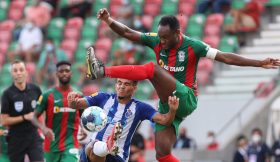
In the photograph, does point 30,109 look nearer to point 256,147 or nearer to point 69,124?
point 69,124

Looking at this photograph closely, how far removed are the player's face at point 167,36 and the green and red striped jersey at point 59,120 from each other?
272 cm

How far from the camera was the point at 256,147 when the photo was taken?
21422mm

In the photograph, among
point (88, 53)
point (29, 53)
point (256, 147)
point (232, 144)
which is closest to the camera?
point (88, 53)

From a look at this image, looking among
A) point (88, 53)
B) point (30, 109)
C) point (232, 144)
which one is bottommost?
point (232, 144)

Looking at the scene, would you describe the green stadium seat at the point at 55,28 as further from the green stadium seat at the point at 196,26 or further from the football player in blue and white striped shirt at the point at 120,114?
the football player in blue and white striped shirt at the point at 120,114

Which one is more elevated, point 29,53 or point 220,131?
point 29,53

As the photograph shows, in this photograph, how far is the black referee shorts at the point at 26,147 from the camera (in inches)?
649

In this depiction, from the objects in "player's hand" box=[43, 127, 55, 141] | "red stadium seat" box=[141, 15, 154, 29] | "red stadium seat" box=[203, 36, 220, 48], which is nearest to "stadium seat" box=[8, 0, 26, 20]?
"red stadium seat" box=[141, 15, 154, 29]

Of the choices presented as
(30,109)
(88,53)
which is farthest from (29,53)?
(88,53)

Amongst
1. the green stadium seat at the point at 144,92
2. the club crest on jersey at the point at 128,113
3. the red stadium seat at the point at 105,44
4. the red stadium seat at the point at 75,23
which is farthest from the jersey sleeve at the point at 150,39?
the red stadium seat at the point at 75,23

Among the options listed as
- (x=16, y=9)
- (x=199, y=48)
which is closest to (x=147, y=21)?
(x=16, y=9)

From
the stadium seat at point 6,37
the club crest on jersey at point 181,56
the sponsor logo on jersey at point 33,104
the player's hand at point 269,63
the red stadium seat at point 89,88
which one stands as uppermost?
the club crest on jersey at point 181,56

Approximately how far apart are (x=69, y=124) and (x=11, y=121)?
0.94 m

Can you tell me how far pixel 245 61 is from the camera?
13.7m
